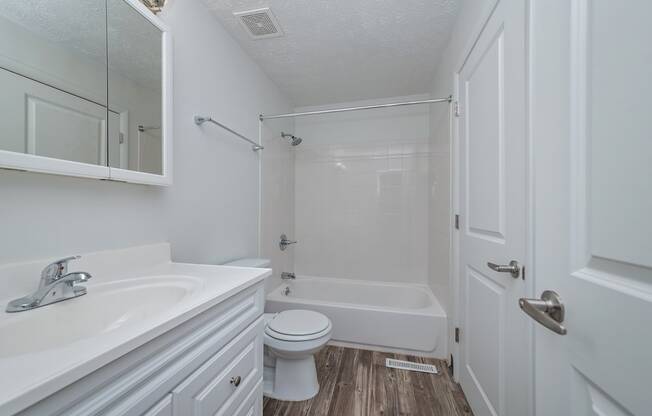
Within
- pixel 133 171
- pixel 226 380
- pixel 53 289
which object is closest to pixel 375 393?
pixel 226 380

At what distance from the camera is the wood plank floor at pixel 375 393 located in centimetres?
133

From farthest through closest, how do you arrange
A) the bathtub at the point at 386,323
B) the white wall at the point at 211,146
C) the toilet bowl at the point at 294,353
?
the bathtub at the point at 386,323, the toilet bowl at the point at 294,353, the white wall at the point at 211,146

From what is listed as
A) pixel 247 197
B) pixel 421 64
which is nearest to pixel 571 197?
pixel 247 197

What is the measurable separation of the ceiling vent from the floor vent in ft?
8.01

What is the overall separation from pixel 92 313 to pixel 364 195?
7.51 ft

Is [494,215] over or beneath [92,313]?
over

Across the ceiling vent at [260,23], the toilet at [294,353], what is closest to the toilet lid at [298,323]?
the toilet at [294,353]

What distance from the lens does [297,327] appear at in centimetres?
146

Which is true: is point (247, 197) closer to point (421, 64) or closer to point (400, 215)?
point (400, 215)

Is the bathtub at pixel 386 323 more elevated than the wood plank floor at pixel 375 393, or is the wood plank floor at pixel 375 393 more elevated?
the bathtub at pixel 386 323

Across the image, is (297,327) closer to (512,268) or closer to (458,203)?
(512,268)

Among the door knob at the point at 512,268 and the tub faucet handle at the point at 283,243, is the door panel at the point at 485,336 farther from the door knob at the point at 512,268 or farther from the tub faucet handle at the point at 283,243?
the tub faucet handle at the point at 283,243

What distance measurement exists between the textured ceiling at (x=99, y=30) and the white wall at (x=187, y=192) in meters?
0.18

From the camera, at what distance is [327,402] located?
1.39m
